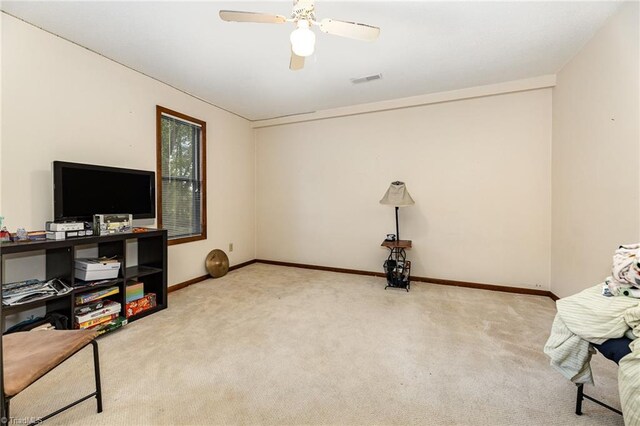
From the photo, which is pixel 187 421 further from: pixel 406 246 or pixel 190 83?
pixel 190 83

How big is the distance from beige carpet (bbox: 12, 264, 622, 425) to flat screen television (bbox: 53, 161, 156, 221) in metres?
1.06

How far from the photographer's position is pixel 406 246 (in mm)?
3594

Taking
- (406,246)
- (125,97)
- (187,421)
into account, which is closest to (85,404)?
(187,421)

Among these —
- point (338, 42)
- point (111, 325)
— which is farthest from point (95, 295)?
point (338, 42)

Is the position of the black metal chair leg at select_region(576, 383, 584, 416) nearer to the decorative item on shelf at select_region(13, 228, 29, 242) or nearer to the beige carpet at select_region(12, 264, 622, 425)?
the beige carpet at select_region(12, 264, 622, 425)

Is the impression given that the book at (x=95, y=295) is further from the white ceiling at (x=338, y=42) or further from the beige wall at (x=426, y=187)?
the beige wall at (x=426, y=187)

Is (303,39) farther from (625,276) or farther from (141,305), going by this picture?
(141,305)

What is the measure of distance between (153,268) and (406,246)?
282cm

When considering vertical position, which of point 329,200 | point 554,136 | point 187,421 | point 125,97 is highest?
point 125,97

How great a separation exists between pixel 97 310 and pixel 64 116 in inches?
67.5

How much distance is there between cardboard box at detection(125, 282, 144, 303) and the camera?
2.71 meters

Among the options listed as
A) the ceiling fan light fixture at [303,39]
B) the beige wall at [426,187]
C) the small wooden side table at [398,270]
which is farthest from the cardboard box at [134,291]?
the small wooden side table at [398,270]

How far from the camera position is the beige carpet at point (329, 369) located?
63.8 inches

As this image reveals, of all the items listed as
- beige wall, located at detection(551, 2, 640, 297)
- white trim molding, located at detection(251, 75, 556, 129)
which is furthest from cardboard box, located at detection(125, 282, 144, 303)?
beige wall, located at detection(551, 2, 640, 297)
